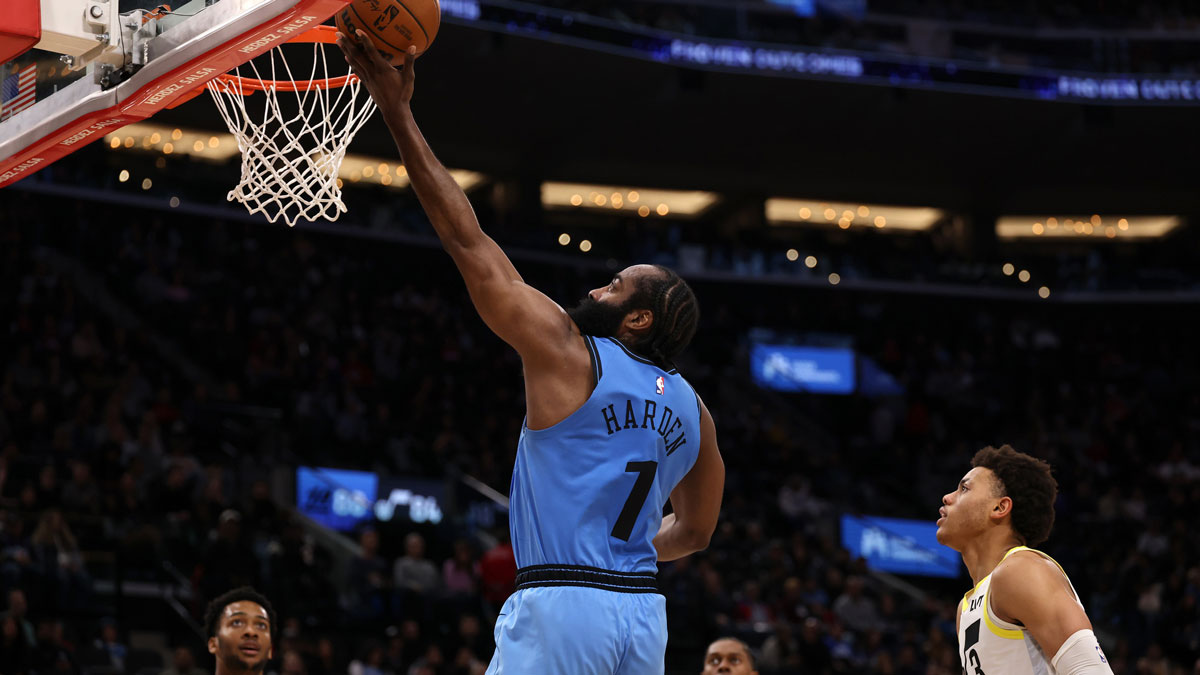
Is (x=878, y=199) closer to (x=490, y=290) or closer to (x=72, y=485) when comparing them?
(x=72, y=485)

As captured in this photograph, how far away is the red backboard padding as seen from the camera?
14.9 feet

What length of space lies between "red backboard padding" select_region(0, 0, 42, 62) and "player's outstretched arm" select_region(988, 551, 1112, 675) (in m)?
3.54

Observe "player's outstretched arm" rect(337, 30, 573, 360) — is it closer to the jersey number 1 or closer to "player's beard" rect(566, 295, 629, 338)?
"player's beard" rect(566, 295, 629, 338)

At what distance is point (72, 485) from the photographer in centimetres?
1148

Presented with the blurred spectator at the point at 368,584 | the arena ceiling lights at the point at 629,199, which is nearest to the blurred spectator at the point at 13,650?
the blurred spectator at the point at 368,584

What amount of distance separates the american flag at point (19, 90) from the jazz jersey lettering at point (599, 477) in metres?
2.67

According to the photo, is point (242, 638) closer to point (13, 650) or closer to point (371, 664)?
point (13, 650)

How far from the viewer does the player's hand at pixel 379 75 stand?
11.4 ft

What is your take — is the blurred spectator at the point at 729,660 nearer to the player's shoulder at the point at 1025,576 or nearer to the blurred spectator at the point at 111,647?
the player's shoulder at the point at 1025,576

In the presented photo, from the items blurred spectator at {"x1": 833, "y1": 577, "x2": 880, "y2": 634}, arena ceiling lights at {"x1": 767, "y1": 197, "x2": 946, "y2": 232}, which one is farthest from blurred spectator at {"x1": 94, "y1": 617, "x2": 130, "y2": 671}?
arena ceiling lights at {"x1": 767, "y1": 197, "x2": 946, "y2": 232}

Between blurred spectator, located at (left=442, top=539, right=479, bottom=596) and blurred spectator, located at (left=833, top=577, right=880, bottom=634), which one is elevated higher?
blurred spectator, located at (left=442, top=539, right=479, bottom=596)

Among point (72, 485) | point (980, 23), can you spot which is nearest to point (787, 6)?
point (980, 23)

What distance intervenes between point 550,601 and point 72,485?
910 cm

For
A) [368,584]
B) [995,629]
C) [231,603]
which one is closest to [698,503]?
[995,629]
